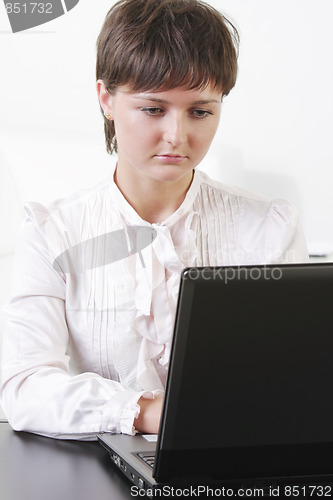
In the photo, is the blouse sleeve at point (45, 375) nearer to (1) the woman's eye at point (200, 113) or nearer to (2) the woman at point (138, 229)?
(2) the woman at point (138, 229)

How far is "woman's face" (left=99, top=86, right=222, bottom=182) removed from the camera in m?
1.20

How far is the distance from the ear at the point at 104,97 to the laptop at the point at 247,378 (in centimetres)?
72

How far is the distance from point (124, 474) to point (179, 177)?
0.59 metres

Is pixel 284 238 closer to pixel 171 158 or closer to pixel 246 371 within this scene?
pixel 171 158

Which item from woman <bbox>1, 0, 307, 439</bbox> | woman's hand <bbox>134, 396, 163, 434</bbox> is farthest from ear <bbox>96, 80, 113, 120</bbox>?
woman's hand <bbox>134, 396, 163, 434</bbox>

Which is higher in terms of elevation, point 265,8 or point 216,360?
point 265,8

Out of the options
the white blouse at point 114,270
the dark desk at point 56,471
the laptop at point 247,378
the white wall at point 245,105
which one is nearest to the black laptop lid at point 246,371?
the laptop at point 247,378

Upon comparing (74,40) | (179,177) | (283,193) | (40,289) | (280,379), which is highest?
(74,40)

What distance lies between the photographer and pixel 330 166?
8.44ft

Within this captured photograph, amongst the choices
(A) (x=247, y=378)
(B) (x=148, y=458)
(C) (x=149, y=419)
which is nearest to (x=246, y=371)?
(A) (x=247, y=378)

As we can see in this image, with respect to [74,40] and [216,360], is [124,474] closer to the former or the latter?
[216,360]

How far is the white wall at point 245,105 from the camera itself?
2.31 meters

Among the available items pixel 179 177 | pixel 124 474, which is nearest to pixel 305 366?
pixel 124 474

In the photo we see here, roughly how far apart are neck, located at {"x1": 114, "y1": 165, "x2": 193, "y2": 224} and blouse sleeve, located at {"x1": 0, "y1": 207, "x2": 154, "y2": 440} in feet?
0.60
